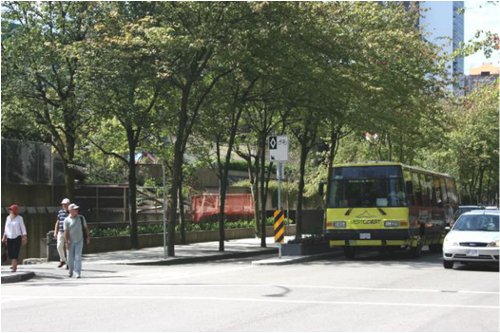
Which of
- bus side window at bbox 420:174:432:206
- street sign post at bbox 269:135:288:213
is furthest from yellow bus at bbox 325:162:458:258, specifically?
street sign post at bbox 269:135:288:213

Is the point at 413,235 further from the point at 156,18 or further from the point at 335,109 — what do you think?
the point at 156,18

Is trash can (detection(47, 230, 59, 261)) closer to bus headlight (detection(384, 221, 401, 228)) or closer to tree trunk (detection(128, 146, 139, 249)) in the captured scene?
tree trunk (detection(128, 146, 139, 249))

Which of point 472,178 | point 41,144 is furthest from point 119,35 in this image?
point 472,178

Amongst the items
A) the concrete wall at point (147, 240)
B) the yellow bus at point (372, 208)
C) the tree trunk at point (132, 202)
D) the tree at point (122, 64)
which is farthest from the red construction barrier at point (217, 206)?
the yellow bus at point (372, 208)

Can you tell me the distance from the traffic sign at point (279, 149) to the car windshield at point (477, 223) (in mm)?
5590

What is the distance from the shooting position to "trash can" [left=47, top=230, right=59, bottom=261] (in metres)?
22.3

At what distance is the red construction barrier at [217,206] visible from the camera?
3575cm

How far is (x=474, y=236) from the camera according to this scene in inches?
719

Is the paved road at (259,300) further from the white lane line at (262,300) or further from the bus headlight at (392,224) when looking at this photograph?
the bus headlight at (392,224)

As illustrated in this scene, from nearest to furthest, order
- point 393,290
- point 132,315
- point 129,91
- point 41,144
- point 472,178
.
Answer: point 132,315, point 393,290, point 129,91, point 41,144, point 472,178

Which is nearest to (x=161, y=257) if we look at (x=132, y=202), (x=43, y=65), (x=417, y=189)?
(x=132, y=202)

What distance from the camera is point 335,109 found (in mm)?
24312

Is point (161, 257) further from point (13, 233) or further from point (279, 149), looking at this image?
point (13, 233)

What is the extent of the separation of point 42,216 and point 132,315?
15.6 metres
